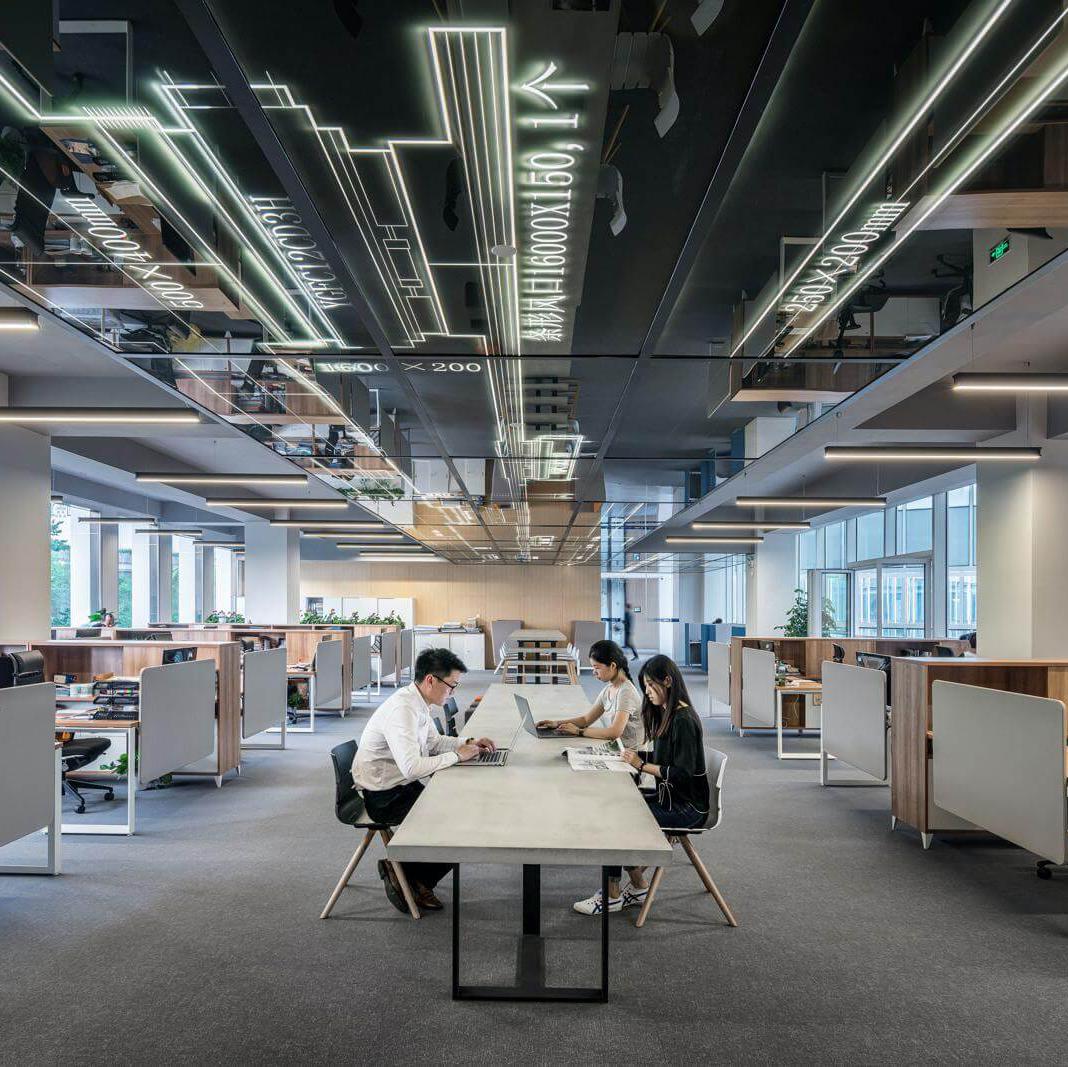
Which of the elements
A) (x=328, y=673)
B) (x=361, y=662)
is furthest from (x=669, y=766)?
(x=361, y=662)

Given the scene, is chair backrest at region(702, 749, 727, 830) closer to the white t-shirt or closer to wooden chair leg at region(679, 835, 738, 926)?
wooden chair leg at region(679, 835, 738, 926)

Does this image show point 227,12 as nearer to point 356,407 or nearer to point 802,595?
point 356,407

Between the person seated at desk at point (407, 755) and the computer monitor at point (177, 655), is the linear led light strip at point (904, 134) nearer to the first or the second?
the person seated at desk at point (407, 755)

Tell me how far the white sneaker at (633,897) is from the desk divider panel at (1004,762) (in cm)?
210

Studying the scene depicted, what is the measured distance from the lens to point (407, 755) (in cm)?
396

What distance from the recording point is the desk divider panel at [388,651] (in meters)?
15.2

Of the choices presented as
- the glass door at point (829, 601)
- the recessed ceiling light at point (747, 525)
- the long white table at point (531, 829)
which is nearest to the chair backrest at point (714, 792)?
the long white table at point (531, 829)

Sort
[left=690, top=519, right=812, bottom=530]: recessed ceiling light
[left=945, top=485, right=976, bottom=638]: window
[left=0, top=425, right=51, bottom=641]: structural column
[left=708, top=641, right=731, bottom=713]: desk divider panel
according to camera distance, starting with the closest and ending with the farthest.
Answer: [left=0, top=425, right=51, bottom=641]: structural column < [left=708, top=641, right=731, bottom=713]: desk divider panel < [left=945, top=485, right=976, bottom=638]: window < [left=690, top=519, right=812, bottom=530]: recessed ceiling light

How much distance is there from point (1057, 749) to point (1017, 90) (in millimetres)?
3471

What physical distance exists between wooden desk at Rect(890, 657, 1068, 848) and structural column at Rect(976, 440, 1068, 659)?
1.41 meters

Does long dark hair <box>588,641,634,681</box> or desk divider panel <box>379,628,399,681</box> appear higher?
long dark hair <box>588,641,634,681</box>

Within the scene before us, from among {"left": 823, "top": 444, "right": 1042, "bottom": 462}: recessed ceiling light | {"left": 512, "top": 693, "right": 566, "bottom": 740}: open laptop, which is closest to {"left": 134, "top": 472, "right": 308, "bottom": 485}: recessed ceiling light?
{"left": 512, "top": 693, "right": 566, "bottom": 740}: open laptop

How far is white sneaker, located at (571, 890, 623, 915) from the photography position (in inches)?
164

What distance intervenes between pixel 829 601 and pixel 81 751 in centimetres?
1490
